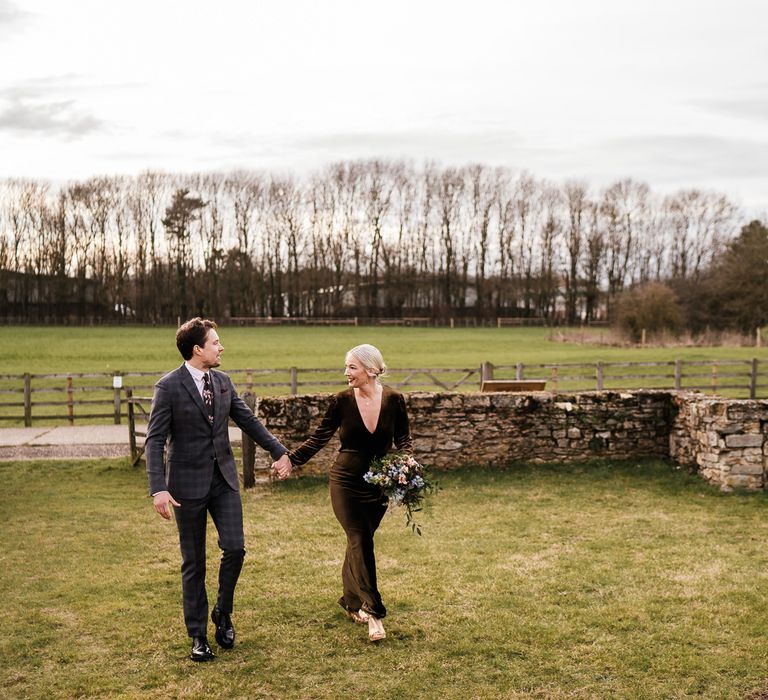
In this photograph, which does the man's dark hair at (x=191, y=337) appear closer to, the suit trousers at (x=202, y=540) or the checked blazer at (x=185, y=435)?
the checked blazer at (x=185, y=435)

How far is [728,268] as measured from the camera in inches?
2131

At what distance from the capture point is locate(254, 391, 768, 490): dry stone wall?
38.6 feet

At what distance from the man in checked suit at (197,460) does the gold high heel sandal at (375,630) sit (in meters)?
0.98

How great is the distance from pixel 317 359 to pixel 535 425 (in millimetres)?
25969

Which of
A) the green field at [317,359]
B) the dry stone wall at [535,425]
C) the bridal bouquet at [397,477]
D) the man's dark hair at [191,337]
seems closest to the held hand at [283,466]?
the bridal bouquet at [397,477]

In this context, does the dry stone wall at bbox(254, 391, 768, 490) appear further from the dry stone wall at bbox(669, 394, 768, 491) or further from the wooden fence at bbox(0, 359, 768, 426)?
the wooden fence at bbox(0, 359, 768, 426)

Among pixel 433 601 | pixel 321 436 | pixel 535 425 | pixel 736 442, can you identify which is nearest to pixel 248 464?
pixel 535 425

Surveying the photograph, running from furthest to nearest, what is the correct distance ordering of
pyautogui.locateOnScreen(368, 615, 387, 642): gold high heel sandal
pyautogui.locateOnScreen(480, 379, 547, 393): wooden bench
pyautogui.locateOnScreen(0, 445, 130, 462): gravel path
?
pyautogui.locateOnScreen(480, 379, 547, 393): wooden bench < pyautogui.locateOnScreen(0, 445, 130, 462): gravel path < pyautogui.locateOnScreen(368, 615, 387, 642): gold high heel sandal

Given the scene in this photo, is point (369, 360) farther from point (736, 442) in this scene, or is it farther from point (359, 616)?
point (736, 442)

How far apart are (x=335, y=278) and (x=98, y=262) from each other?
20.7 metres

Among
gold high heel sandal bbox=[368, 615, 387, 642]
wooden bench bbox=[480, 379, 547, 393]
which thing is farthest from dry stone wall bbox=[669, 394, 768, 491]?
gold high heel sandal bbox=[368, 615, 387, 642]

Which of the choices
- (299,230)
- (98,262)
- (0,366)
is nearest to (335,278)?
(299,230)

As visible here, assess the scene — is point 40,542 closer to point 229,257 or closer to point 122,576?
point 122,576

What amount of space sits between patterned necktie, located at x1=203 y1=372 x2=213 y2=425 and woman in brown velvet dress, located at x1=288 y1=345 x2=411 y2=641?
0.88 metres
